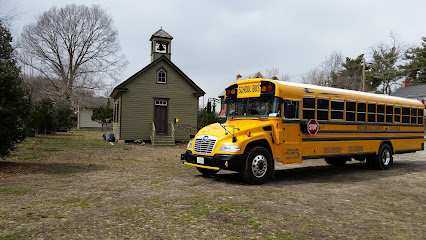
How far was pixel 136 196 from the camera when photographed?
6816 millimetres

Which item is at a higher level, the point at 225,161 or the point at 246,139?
the point at 246,139

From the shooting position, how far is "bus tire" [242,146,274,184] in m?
8.33

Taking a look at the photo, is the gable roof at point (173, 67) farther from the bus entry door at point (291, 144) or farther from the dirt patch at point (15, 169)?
the bus entry door at point (291, 144)

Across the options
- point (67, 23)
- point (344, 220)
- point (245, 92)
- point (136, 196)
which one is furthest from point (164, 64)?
point (67, 23)

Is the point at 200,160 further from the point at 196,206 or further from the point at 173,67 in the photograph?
the point at 173,67

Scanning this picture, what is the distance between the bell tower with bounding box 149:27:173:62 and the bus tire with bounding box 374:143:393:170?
55.2ft

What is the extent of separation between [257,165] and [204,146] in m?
1.51

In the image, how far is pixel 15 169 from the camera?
952 centimetres

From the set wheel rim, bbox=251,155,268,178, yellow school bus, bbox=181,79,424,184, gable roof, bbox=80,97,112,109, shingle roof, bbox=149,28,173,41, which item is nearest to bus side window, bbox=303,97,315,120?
yellow school bus, bbox=181,79,424,184

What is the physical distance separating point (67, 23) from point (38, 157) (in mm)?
37067

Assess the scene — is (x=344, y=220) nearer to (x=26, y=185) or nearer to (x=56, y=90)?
(x=26, y=185)

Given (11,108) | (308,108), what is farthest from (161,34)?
(308,108)

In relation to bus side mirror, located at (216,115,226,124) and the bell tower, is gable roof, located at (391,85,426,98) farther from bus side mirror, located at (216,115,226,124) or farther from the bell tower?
bus side mirror, located at (216,115,226,124)

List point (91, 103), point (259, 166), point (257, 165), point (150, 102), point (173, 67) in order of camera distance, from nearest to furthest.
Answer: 1. point (257, 165)
2. point (259, 166)
3. point (150, 102)
4. point (173, 67)
5. point (91, 103)
